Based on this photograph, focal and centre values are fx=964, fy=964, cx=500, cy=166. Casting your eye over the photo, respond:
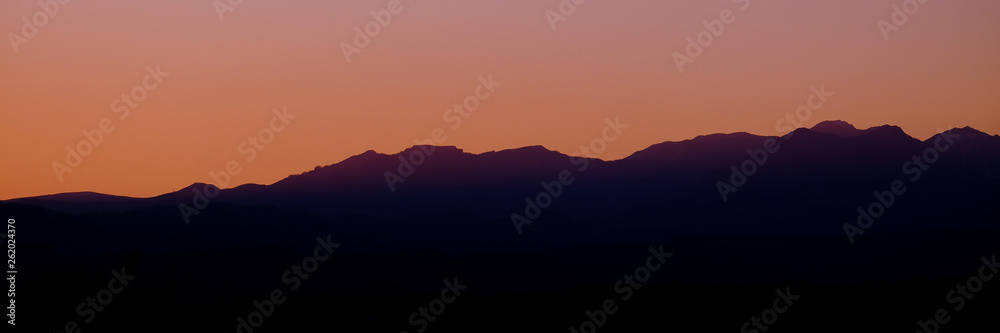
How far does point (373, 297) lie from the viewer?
171ft

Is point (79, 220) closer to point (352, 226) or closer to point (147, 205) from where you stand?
point (147, 205)

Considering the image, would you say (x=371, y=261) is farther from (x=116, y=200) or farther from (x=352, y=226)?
(x=116, y=200)

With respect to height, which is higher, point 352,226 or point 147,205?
point 147,205

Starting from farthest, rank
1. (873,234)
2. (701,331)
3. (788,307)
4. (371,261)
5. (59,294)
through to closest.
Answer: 1. (873,234)
2. (371,261)
3. (59,294)
4. (788,307)
5. (701,331)

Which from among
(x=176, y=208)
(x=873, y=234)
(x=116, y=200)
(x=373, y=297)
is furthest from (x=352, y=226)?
(x=373, y=297)

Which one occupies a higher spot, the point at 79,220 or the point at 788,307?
the point at 79,220

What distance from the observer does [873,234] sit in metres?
159

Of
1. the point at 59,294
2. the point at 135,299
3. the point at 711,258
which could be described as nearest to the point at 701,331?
the point at 135,299

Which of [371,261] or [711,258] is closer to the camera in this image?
[371,261]

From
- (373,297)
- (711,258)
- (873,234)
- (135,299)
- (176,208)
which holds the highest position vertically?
(176,208)

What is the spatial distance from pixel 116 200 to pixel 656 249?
9332 cm

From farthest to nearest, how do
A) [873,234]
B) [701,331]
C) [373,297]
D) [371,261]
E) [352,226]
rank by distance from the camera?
[352,226]
[873,234]
[371,261]
[373,297]
[701,331]

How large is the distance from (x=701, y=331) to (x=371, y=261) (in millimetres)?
90659

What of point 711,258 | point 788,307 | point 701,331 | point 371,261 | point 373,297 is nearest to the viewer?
point 701,331
